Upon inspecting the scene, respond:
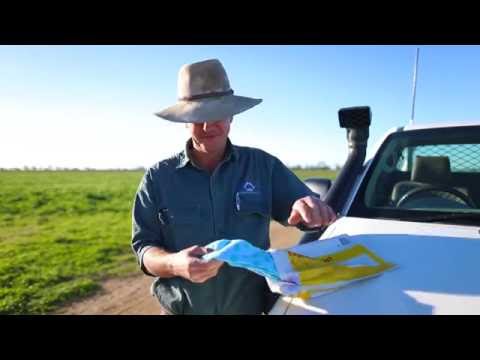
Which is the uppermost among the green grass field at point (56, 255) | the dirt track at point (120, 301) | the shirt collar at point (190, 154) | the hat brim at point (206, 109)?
the hat brim at point (206, 109)

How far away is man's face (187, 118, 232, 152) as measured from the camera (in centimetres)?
195

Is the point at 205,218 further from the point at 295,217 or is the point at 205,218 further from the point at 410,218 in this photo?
the point at 410,218

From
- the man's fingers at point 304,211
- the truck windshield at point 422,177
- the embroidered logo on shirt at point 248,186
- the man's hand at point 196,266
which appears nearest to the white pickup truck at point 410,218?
the truck windshield at point 422,177

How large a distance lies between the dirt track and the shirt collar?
279 centimetres

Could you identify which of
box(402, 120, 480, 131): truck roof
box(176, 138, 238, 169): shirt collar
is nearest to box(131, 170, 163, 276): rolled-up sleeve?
box(176, 138, 238, 169): shirt collar

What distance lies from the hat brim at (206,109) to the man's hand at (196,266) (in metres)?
0.65

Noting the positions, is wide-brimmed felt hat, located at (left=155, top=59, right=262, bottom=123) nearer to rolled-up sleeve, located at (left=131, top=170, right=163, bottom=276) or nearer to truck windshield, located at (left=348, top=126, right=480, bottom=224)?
rolled-up sleeve, located at (left=131, top=170, right=163, bottom=276)

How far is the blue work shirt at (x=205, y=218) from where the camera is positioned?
179cm

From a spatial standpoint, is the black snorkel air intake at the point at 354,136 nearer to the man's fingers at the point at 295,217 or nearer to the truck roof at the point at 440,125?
the truck roof at the point at 440,125

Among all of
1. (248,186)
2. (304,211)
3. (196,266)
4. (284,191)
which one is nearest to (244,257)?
(196,266)

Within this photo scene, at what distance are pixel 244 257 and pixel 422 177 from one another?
1.79 meters

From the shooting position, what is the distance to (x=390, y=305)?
4.39 ft
